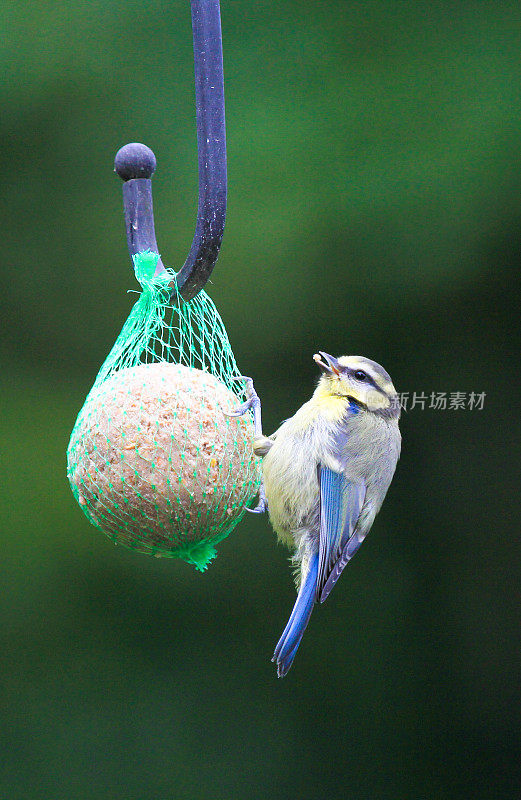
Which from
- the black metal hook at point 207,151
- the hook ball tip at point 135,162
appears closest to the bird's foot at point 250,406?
the black metal hook at point 207,151

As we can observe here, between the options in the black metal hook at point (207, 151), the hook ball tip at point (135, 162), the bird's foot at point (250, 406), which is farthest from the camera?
the bird's foot at point (250, 406)

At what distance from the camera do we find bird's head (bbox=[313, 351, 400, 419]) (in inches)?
107

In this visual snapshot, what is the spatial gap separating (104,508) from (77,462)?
0.13 metres

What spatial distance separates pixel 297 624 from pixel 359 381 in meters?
0.68

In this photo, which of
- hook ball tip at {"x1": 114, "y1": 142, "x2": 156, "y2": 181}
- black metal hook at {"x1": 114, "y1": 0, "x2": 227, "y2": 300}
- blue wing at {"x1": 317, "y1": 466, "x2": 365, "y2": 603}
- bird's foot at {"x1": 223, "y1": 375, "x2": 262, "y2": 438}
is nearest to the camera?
black metal hook at {"x1": 114, "y1": 0, "x2": 227, "y2": 300}

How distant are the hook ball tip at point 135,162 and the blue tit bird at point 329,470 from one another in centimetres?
69

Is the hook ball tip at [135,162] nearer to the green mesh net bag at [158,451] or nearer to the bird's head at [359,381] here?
the green mesh net bag at [158,451]

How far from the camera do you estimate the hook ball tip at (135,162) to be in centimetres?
217

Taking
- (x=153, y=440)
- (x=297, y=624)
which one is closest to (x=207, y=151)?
(x=153, y=440)

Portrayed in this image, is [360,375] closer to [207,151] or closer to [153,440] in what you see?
[153,440]

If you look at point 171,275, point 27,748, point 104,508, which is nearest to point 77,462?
point 104,508

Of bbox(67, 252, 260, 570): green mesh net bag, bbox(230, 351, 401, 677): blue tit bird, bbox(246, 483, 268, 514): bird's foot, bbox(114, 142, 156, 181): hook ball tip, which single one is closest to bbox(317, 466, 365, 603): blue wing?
bbox(230, 351, 401, 677): blue tit bird

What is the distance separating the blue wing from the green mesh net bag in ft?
1.02

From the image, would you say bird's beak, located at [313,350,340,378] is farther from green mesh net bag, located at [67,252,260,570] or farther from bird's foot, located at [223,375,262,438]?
green mesh net bag, located at [67,252,260,570]
